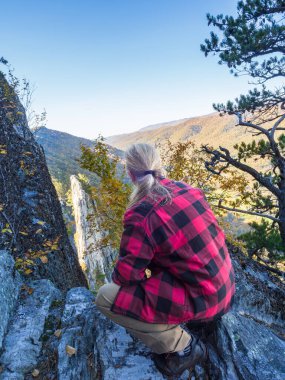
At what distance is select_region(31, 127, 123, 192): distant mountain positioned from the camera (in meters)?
36.2

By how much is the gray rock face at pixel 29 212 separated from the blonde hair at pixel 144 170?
291 cm

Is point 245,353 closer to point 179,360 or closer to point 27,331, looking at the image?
point 179,360

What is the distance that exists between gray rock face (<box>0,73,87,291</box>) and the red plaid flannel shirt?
2.74m

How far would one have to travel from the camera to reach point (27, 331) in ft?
10.4

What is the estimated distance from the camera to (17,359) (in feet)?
9.24

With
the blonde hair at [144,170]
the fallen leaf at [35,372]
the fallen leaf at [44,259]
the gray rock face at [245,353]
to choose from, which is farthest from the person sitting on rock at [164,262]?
the fallen leaf at [44,259]

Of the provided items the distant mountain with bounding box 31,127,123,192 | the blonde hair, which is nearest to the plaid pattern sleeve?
the blonde hair

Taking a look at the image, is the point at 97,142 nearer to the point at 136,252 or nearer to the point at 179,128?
the point at 136,252

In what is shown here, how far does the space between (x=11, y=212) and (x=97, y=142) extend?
7.74m

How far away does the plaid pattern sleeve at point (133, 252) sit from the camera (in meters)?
1.92

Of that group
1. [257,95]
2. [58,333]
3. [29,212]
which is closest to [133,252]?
[58,333]

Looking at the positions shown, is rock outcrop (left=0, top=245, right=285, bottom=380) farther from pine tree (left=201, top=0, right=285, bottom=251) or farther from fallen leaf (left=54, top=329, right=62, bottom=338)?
pine tree (left=201, top=0, right=285, bottom=251)

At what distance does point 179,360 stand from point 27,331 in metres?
1.89

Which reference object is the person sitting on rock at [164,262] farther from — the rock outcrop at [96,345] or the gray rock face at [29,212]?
A: the gray rock face at [29,212]
